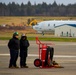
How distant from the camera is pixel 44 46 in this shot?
2078cm

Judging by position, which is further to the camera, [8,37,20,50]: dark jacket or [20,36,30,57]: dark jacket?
[20,36,30,57]: dark jacket

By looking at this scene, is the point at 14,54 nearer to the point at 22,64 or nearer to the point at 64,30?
the point at 22,64

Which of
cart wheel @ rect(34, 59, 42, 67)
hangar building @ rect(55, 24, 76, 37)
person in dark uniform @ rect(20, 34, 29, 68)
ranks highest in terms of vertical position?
hangar building @ rect(55, 24, 76, 37)

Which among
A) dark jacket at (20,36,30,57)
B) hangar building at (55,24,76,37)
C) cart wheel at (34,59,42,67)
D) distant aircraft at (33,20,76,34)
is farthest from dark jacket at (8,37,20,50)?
distant aircraft at (33,20,76,34)

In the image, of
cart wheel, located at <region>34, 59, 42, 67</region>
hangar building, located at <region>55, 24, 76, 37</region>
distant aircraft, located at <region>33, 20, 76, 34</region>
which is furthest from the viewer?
distant aircraft, located at <region>33, 20, 76, 34</region>

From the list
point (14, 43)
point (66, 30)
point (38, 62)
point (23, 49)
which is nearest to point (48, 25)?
point (66, 30)

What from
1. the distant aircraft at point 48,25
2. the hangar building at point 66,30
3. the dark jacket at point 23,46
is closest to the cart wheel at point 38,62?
the dark jacket at point 23,46

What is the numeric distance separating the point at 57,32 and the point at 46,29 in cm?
623

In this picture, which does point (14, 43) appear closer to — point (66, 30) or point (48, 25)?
point (66, 30)

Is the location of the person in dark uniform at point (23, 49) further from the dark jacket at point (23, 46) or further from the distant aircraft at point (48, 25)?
the distant aircraft at point (48, 25)

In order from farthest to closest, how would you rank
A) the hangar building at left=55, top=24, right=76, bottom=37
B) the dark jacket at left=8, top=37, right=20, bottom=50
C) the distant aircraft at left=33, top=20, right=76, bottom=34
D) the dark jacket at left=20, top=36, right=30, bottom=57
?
the distant aircraft at left=33, top=20, right=76, bottom=34, the hangar building at left=55, top=24, right=76, bottom=37, the dark jacket at left=20, top=36, right=30, bottom=57, the dark jacket at left=8, top=37, right=20, bottom=50

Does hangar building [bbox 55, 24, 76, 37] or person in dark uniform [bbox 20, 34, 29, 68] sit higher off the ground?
hangar building [bbox 55, 24, 76, 37]

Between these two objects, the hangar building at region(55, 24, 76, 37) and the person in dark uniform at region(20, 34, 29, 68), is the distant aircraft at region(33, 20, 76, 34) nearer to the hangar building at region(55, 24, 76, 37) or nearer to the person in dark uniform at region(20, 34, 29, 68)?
the hangar building at region(55, 24, 76, 37)

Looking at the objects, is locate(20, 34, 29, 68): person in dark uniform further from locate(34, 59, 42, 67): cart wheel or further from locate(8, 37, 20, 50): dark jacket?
locate(34, 59, 42, 67): cart wheel
